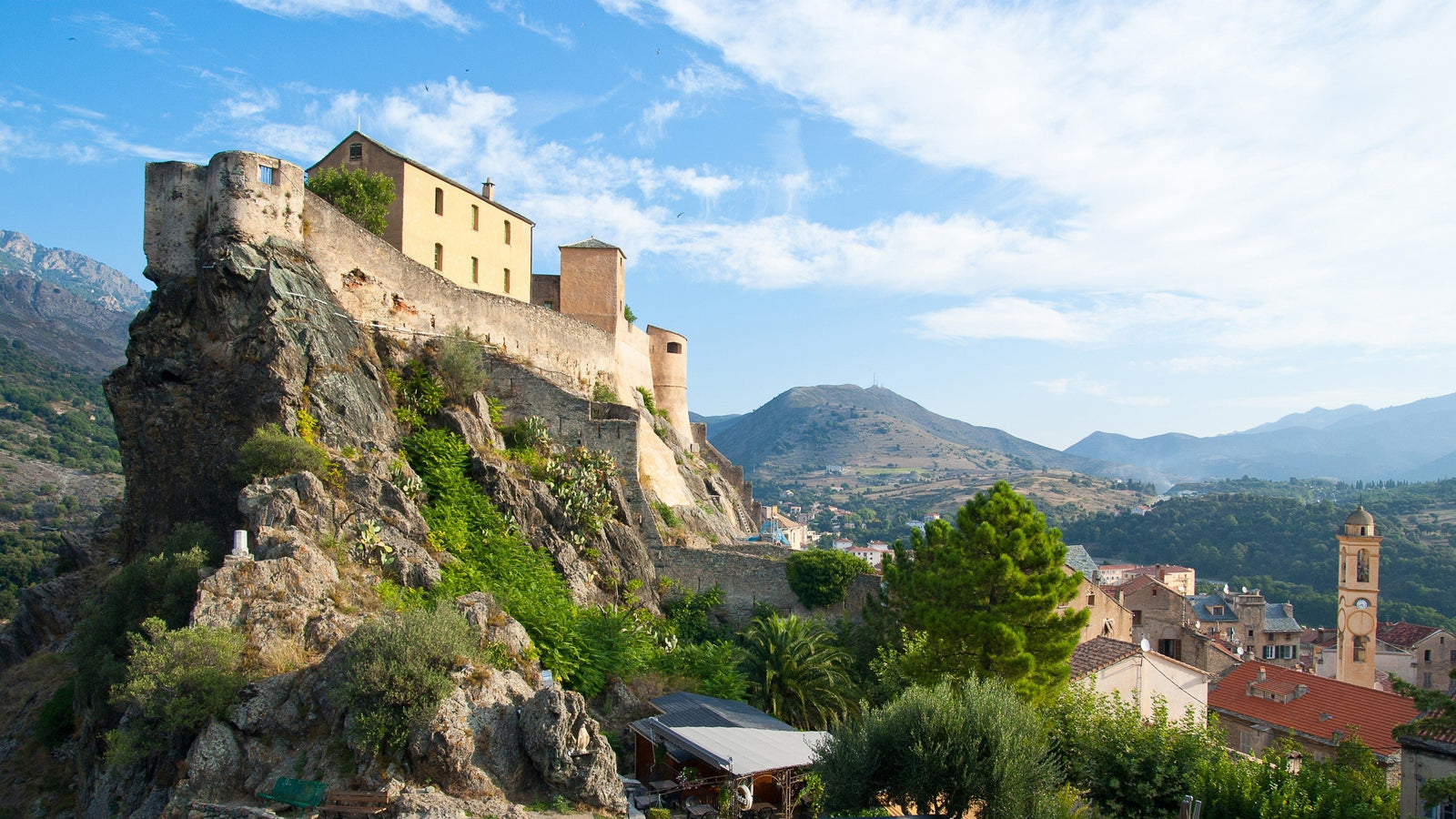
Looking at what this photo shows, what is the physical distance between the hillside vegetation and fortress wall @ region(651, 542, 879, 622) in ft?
226

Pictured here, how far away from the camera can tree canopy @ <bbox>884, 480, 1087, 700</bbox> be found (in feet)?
59.5

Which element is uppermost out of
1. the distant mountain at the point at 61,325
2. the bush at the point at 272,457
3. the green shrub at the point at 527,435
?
the distant mountain at the point at 61,325

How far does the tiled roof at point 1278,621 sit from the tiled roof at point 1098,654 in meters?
38.0

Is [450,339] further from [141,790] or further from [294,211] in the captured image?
[141,790]

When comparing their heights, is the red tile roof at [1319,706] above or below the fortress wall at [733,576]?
below

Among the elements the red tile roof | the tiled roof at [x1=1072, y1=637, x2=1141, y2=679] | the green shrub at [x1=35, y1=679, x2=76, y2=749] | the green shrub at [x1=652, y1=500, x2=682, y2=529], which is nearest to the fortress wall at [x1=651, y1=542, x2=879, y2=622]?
the green shrub at [x1=652, y1=500, x2=682, y2=529]

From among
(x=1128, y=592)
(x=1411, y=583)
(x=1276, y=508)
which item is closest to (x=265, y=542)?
(x=1128, y=592)

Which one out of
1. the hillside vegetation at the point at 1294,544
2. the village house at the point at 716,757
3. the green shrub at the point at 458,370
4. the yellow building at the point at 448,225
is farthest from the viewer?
the hillside vegetation at the point at 1294,544

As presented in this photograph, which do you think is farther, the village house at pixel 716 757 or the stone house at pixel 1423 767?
the village house at pixel 716 757

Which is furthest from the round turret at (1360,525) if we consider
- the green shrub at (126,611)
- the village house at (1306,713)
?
the green shrub at (126,611)

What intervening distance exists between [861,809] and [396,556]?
9.60m

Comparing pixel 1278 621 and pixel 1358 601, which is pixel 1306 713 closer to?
pixel 1358 601

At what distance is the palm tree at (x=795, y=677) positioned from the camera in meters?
20.0

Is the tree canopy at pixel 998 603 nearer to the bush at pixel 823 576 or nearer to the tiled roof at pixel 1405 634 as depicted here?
the bush at pixel 823 576
